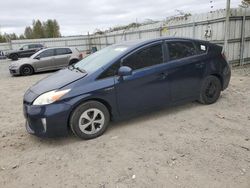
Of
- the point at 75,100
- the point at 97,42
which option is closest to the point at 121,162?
the point at 75,100

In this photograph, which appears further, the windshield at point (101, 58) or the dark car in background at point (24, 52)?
the dark car in background at point (24, 52)

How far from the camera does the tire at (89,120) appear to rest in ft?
12.2

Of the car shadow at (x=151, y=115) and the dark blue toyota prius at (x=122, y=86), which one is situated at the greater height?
the dark blue toyota prius at (x=122, y=86)

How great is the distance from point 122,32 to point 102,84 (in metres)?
15.0

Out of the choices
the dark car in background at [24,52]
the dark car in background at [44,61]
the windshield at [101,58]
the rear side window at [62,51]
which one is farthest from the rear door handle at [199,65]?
the dark car in background at [24,52]

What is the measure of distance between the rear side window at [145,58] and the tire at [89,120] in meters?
0.90

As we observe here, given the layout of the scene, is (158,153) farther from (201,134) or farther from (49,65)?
(49,65)

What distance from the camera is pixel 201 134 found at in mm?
3834

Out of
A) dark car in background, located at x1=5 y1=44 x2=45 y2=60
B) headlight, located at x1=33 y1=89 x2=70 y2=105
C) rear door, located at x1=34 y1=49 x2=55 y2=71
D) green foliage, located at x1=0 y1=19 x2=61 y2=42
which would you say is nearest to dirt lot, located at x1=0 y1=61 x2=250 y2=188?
headlight, located at x1=33 y1=89 x2=70 y2=105

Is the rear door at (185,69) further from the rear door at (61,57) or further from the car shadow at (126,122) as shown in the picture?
the rear door at (61,57)

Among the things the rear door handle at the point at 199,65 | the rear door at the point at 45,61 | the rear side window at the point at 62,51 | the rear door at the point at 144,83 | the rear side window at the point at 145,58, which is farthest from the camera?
the rear side window at the point at 62,51

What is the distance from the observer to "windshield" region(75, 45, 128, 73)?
414 cm

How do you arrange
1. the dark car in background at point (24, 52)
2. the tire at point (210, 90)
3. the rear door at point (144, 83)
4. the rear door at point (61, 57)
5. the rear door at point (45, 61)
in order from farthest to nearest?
1. the dark car in background at point (24, 52)
2. the rear door at point (61, 57)
3. the rear door at point (45, 61)
4. the tire at point (210, 90)
5. the rear door at point (144, 83)

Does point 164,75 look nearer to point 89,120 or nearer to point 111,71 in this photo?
point 111,71
